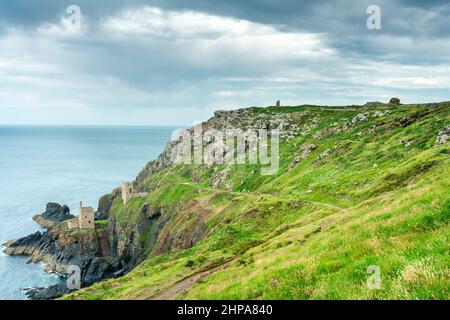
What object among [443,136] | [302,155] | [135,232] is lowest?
[135,232]

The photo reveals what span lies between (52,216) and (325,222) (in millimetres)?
143604

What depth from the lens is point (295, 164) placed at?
9969 cm

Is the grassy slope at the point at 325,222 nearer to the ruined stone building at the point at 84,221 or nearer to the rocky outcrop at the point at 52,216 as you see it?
the ruined stone building at the point at 84,221

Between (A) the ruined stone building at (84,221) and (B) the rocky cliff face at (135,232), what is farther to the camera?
(A) the ruined stone building at (84,221)

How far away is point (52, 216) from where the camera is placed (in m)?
158

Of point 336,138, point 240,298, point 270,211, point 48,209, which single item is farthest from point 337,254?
point 48,209

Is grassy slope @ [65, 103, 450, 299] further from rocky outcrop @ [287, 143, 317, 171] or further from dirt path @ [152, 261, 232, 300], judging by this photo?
rocky outcrop @ [287, 143, 317, 171]

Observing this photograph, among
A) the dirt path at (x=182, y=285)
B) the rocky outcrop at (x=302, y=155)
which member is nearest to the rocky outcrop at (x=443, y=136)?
the rocky outcrop at (x=302, y=155)

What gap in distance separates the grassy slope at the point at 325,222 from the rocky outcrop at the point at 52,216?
33275mm

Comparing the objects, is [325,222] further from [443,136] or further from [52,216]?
[52,216]

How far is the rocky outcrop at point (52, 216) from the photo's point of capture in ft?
503

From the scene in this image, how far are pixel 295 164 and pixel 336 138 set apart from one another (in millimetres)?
15962

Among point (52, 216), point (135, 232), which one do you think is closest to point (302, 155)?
point (135, 232)

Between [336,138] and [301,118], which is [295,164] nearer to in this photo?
[336,138]
